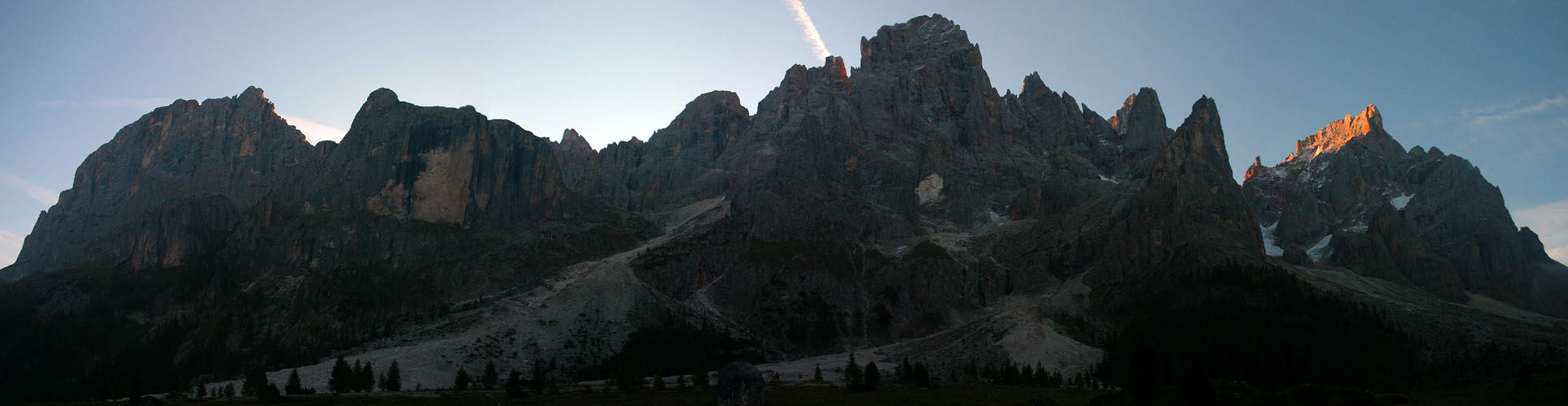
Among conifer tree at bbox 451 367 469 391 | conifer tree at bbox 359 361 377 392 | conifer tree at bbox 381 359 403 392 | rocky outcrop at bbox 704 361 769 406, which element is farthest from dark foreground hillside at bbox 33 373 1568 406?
conifer tree at bbox 359 361 377 392

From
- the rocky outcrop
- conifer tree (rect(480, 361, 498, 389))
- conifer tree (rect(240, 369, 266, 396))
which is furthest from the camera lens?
conifer tree (rect(480, 361, 498, 389))

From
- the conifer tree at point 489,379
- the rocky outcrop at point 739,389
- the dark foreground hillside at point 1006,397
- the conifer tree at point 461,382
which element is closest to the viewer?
the dark foreground hillside at point 1006,397

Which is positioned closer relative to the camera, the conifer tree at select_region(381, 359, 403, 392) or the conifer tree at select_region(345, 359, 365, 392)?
the conifer tree at select_region(345, 359, 365, 392)

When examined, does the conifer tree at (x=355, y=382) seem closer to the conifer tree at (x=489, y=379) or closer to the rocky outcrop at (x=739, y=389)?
the conifer tree at (x=489, y=379)

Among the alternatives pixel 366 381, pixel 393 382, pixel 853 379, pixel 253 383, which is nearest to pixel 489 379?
pixel 393 382

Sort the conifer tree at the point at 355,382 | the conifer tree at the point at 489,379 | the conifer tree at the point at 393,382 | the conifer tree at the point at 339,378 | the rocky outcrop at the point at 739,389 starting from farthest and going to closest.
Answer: the conifer tree at the point at 489,379 < the conifer tree at the point at 393,382 < the conifer tree at the point at 355,382 < the conifer tree at the point at 339,378 < the rocky outcrop at the point at 739,389

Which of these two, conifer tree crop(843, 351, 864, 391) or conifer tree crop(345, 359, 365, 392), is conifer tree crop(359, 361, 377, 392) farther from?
conifer tree crop(843, 351, 864, 391)

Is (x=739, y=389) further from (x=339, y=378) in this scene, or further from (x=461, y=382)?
(x=339, y=378)

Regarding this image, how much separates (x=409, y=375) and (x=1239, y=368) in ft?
494

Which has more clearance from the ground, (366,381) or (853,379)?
(366,381)

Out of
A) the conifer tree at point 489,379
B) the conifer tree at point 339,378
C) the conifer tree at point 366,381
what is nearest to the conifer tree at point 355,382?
the conifer tree at point 366,381

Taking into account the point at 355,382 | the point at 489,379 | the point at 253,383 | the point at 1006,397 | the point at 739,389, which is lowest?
the point at 1006,397

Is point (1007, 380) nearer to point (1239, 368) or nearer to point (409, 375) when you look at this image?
point (1239, 368)

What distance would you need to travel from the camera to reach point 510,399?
11519 cm
